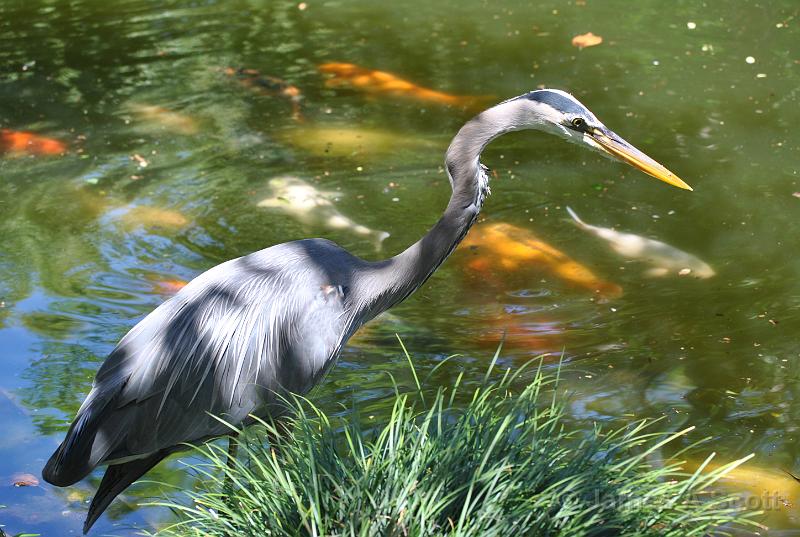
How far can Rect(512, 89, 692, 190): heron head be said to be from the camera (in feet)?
13.8

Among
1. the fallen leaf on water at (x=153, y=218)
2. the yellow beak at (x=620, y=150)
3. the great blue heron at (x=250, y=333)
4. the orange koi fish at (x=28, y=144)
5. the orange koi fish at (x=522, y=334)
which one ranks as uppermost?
the yellow beak at (x=620, y=150)

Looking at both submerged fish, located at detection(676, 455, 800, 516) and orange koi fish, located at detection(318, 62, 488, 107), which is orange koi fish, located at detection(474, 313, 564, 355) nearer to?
submerged fish, located at detection(676, 455, 800, 516)

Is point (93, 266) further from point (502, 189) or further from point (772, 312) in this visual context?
point (772, 312)

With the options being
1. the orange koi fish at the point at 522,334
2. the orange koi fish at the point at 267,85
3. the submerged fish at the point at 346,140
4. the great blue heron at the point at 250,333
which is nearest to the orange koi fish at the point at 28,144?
the submerged fish at the point at 346,140

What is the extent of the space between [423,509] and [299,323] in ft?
4.53

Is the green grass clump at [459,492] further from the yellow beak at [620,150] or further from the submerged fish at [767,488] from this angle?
the yellow beak at [620,150]

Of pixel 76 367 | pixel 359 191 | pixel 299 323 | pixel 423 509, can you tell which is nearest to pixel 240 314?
pixel 299 323

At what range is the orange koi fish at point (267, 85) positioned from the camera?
923cm

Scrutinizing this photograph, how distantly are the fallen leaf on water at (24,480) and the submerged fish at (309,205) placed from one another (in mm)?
2845

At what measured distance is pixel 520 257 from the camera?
6602 mm

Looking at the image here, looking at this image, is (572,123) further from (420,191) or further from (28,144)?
(28,144)

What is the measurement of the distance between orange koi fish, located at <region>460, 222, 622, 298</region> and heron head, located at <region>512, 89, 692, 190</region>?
1.96 metres

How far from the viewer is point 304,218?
7188mm

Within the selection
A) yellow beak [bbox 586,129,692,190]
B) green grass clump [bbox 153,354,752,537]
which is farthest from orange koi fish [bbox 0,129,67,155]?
green grass clump [bbox 153,354,752,537]
